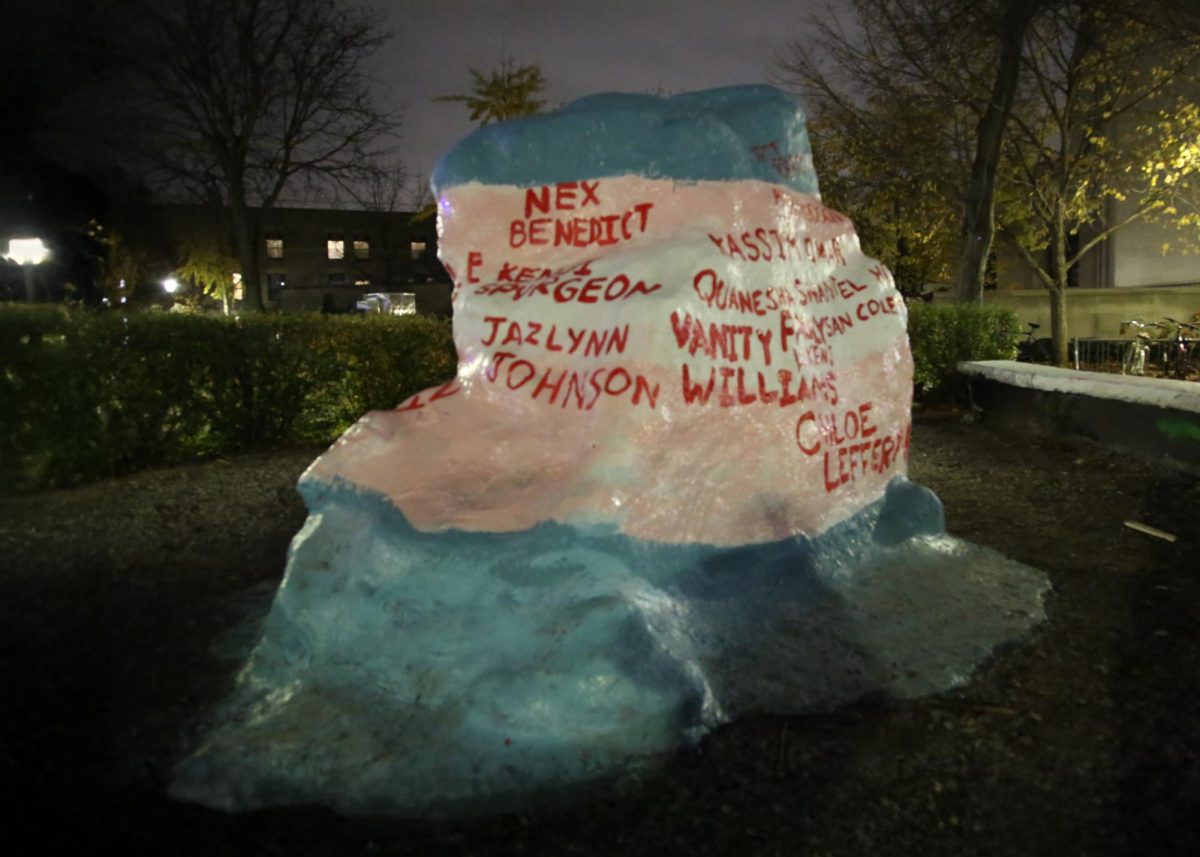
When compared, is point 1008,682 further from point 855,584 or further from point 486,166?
point 486,166

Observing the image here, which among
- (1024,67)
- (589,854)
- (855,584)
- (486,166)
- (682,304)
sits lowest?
(589,854)

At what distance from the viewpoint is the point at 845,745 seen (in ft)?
11.8

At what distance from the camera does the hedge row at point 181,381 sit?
828 centimetres

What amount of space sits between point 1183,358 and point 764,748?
51.2ft

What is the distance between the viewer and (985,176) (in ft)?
52.5

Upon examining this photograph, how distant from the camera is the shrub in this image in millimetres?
12602

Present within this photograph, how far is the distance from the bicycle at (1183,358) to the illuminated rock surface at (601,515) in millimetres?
13038

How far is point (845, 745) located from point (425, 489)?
193 centimetres

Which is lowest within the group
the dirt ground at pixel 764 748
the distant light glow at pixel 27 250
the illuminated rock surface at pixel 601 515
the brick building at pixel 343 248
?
the dirt ground at pixel 764 748

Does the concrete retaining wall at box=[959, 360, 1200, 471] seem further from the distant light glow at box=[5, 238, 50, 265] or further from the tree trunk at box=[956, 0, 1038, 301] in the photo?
the distant light glow at box=[5, 238, 50, 265]

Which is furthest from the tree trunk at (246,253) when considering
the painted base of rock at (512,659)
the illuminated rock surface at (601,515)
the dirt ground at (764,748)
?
the painted base of rock at (512,659)

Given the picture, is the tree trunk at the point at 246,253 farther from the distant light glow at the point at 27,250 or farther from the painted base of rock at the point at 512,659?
the painted base of rock at the point at 512,659

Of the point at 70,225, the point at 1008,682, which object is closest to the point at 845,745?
the point at 1008,682

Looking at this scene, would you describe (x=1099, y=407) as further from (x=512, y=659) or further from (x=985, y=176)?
(x=985, y=176)
